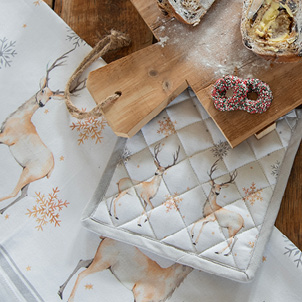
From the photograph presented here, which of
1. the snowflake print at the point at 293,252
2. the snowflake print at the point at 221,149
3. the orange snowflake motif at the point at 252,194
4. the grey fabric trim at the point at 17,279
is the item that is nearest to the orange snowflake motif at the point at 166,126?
the snowflake print at the point at 221,149

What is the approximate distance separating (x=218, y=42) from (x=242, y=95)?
0.46 ft

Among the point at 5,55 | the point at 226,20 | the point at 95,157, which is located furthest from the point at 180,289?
the point at 5,55

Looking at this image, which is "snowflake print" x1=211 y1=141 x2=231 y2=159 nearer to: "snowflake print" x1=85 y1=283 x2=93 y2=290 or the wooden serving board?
the wooden serving board

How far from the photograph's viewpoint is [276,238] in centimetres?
83

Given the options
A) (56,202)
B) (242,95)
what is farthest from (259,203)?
(56,202)

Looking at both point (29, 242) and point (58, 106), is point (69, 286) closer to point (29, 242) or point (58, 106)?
point (29, 242)

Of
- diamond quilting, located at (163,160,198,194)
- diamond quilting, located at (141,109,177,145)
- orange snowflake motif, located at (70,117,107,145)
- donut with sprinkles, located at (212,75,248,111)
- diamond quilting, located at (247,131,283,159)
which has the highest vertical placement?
orange snowflake motif, located at (70,117,107,145)

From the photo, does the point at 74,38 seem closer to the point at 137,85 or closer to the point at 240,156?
the point at 137,85

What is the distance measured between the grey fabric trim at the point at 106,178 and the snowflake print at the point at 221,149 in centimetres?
21

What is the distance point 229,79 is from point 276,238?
14.7 inches

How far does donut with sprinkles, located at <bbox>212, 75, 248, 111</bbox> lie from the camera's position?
2.44 feet

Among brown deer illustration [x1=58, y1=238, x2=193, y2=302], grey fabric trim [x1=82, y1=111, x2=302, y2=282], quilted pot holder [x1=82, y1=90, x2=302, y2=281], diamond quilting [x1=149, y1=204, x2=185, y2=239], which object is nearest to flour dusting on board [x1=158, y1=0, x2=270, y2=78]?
quilted pot holder [x1=82, y1=90, x2=302, y2=281]

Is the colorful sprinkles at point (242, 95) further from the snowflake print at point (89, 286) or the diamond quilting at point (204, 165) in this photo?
the snowflake print at point (89, 286)

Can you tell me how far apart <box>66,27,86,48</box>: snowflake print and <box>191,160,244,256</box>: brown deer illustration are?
0.45 m
